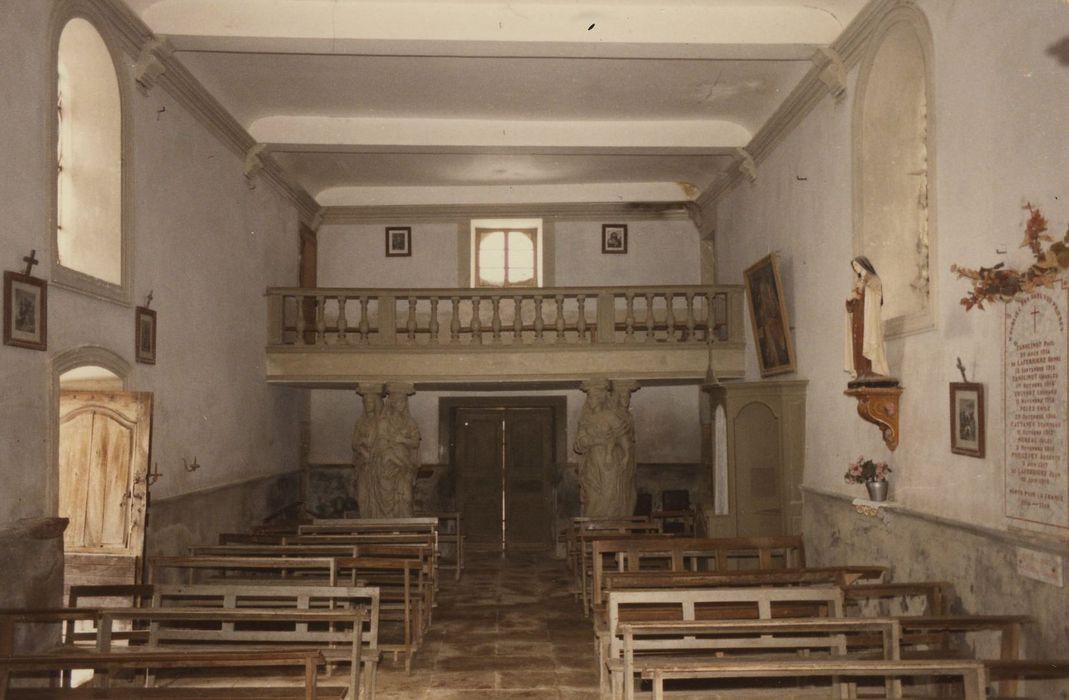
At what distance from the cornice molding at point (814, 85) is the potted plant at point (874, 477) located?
3.95 metres

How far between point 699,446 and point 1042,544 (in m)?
12.0

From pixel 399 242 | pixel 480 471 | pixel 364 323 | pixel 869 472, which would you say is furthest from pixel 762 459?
pixel 399 242

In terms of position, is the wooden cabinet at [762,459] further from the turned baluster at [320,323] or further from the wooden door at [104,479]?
the wooden door at [104,479]

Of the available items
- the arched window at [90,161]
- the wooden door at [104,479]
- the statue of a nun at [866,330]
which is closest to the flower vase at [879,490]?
the statue of a nun at [866,330]

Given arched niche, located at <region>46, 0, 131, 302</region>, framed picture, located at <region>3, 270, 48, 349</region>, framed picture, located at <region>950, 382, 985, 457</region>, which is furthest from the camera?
arched niche, located at <region>46, 0, 131, 302</region>

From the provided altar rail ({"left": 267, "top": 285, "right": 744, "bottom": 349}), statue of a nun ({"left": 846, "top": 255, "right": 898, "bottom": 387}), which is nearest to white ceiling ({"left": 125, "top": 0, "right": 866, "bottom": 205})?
altar rail ({"left": 267, "top": 285, "right": 744, "bottom": 349})

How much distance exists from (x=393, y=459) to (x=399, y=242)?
5.29 metres

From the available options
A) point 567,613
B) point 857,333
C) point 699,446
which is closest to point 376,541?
point 567,613

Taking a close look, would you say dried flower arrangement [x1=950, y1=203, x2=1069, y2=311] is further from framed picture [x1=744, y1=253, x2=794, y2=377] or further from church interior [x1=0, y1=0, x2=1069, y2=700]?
framed picture [x1=744, y1=253, x2=794, y2=377]

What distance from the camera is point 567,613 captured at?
11.4 m

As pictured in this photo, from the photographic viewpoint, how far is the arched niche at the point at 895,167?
346 inches

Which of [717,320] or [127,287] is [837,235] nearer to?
[717,320]

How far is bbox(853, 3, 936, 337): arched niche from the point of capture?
8789mm

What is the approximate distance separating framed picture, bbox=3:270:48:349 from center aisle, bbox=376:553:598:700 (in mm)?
3813
